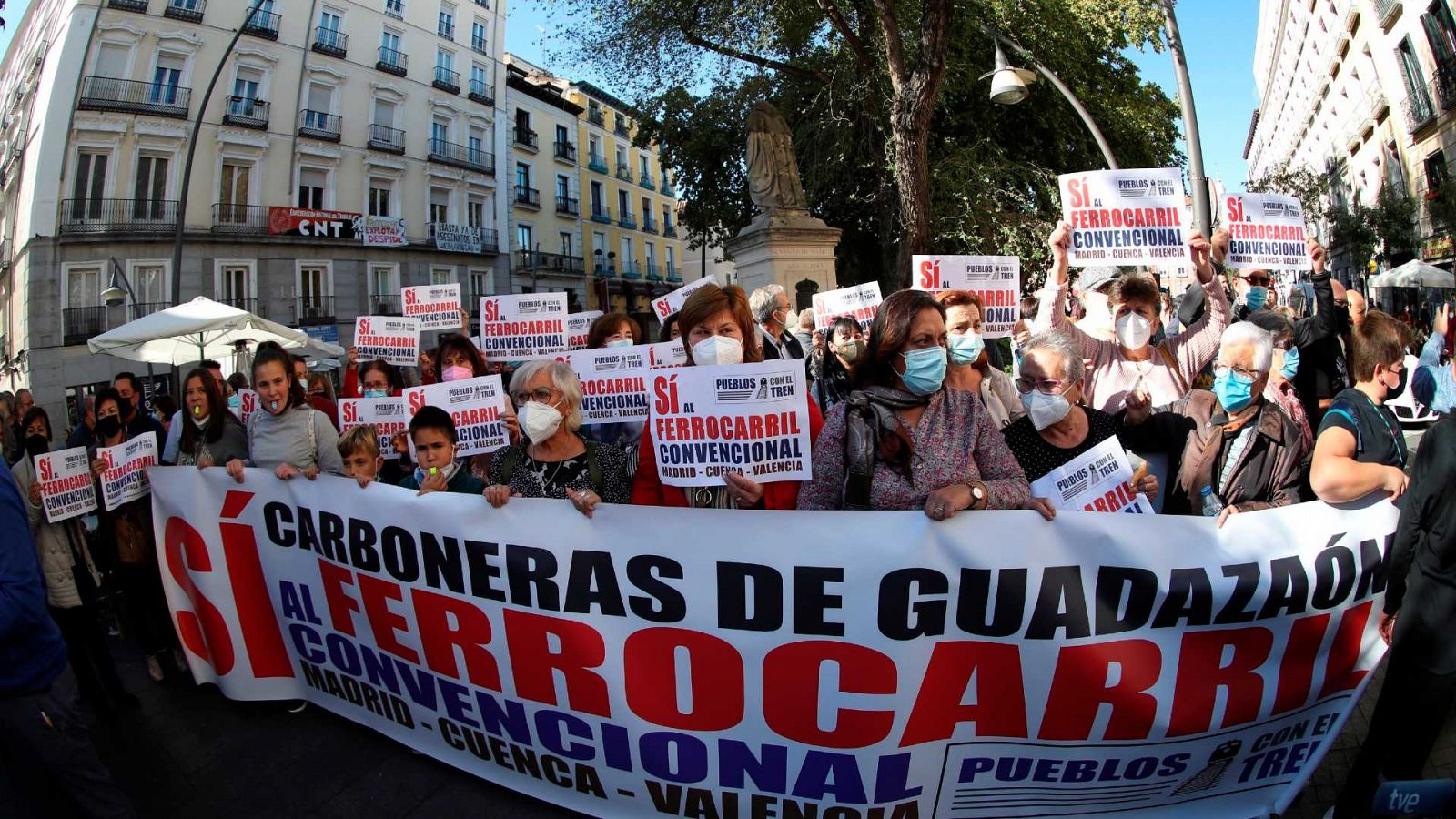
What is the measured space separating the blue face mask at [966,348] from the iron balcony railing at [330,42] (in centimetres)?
3479

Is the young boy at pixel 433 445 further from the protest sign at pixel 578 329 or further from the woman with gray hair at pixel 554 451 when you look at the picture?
the protest sign at pixel 578 329

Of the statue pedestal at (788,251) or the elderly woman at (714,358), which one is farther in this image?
Answer: the statue pedestal at (788,251)

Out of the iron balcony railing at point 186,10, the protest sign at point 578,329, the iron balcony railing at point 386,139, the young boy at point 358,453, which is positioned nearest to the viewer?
the young boy at point 358,453

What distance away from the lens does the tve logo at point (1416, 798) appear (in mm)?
1876

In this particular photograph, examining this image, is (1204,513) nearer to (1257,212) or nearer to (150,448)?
(1257,212)

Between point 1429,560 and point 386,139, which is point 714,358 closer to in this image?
point 1429,560

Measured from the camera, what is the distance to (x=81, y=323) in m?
24.2

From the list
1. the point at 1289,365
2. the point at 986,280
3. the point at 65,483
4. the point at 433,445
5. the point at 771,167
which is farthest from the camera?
the point at 771,167

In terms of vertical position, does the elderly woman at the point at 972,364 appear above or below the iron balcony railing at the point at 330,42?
below

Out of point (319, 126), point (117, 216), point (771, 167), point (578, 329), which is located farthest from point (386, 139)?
point (578, 329)

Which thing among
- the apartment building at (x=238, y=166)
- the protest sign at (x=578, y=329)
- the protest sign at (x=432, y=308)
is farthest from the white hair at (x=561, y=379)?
the apartment building at (x=238, y=166)

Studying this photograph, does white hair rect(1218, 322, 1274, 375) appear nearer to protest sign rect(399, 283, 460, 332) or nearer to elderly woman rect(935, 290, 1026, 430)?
elderly woman rect(935, 290, 1026, 430)

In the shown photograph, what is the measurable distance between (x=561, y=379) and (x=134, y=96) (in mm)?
30987

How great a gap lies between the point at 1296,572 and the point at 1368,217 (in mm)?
30038
